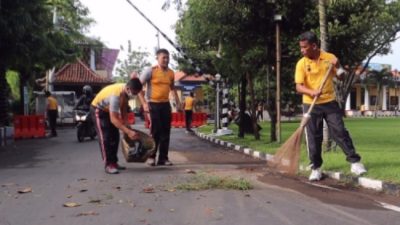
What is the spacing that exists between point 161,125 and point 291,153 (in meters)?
2.84

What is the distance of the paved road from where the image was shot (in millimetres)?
5883

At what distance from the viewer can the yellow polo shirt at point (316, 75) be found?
27.7ft

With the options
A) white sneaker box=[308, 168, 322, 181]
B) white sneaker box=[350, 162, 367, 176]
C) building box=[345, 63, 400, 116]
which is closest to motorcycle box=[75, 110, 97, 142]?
white sneaker box=[308, 168, 322, 181]

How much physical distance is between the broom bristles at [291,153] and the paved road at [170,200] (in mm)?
229

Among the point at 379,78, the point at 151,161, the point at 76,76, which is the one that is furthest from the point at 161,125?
the point at 379,78

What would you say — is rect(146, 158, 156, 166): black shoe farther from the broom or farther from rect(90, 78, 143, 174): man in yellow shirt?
the broom

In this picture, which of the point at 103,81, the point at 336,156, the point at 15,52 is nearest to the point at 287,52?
the point at 336,156

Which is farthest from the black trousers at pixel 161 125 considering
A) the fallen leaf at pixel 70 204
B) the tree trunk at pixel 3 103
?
the tree trunk at pixel 3 103

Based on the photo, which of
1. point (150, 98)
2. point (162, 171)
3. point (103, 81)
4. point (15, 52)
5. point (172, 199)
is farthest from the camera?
point (103, 81)

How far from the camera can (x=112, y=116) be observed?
928cm

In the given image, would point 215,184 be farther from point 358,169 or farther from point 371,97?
point 371,97

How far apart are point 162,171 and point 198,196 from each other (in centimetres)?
261

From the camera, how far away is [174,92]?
10.8 metres

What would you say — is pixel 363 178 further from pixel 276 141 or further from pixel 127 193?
pixel 276 141
